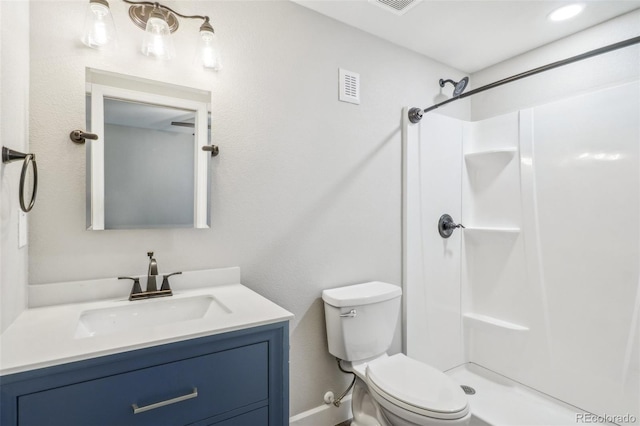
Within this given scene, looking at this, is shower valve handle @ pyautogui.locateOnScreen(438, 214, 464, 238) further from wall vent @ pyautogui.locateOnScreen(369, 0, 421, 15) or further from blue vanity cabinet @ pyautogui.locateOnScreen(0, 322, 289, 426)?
blue vanity cabinet @ pyautogui.locateOnScreen(0, 322, 289, 426)

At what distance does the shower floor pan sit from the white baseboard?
0.68 meters

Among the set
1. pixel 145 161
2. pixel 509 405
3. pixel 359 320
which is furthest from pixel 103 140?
pixel 509 405

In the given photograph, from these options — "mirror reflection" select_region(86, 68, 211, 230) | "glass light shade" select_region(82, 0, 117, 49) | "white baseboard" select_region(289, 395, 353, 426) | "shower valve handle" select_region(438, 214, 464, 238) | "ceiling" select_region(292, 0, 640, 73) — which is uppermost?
"ceiling" select_region(292, 0, 640, 73)

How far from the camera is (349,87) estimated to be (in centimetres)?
193

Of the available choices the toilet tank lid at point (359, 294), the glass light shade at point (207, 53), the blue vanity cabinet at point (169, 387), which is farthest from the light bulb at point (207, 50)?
the toilet tank lid at point (359, 294)

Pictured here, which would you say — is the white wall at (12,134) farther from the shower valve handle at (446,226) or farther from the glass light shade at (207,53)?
the shower valve handle at (446,226)

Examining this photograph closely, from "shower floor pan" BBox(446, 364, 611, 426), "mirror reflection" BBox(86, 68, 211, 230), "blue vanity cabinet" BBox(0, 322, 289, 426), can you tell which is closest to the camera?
"blue vanity cabinet" BBox(0, 322, 289, 426)

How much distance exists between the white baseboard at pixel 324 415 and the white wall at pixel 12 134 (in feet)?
4.43

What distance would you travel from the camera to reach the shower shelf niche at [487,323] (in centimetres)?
219

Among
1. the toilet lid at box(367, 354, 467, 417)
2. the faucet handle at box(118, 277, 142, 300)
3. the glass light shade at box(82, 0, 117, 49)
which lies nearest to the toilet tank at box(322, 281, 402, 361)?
the toilet lid at box(367, 354, 467, 417)

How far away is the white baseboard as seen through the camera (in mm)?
1730

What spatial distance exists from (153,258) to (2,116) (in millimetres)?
675

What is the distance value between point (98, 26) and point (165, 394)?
4.25 ft

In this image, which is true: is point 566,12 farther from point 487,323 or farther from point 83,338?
point 83,338
